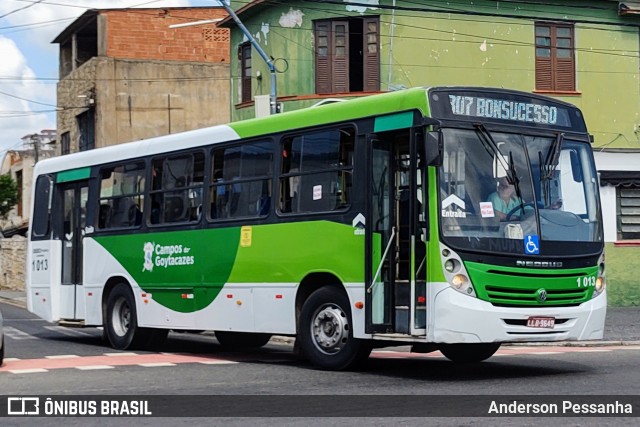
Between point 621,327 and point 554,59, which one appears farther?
point 554,59

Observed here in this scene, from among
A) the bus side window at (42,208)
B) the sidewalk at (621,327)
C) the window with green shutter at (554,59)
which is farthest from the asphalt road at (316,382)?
the window with green shutter at (554,59)

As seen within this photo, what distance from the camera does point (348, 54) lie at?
30.6 m

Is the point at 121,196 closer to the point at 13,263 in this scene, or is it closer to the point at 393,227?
the point at 393,227

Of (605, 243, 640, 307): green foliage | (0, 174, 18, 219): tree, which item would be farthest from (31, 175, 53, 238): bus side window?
(0, 174, 18, 219): tree

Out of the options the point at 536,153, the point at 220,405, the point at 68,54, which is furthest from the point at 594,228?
the point at 68,54

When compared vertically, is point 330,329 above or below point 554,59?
below

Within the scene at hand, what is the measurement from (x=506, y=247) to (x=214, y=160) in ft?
16.9

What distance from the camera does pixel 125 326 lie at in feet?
61.0

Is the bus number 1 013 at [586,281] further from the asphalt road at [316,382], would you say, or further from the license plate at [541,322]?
the asphalt road at [316,382]

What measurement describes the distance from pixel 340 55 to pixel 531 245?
18.3 meters

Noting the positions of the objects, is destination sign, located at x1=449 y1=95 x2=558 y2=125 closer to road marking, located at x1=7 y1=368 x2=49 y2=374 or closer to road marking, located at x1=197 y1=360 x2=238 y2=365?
road marking, located at x1=197 y1=360 x2=238 y2=365

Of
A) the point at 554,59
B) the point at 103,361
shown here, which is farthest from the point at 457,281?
the point at 554,59

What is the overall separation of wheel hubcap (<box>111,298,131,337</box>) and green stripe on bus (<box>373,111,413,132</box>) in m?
6.70

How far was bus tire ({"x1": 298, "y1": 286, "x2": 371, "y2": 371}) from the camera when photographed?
540 inches
